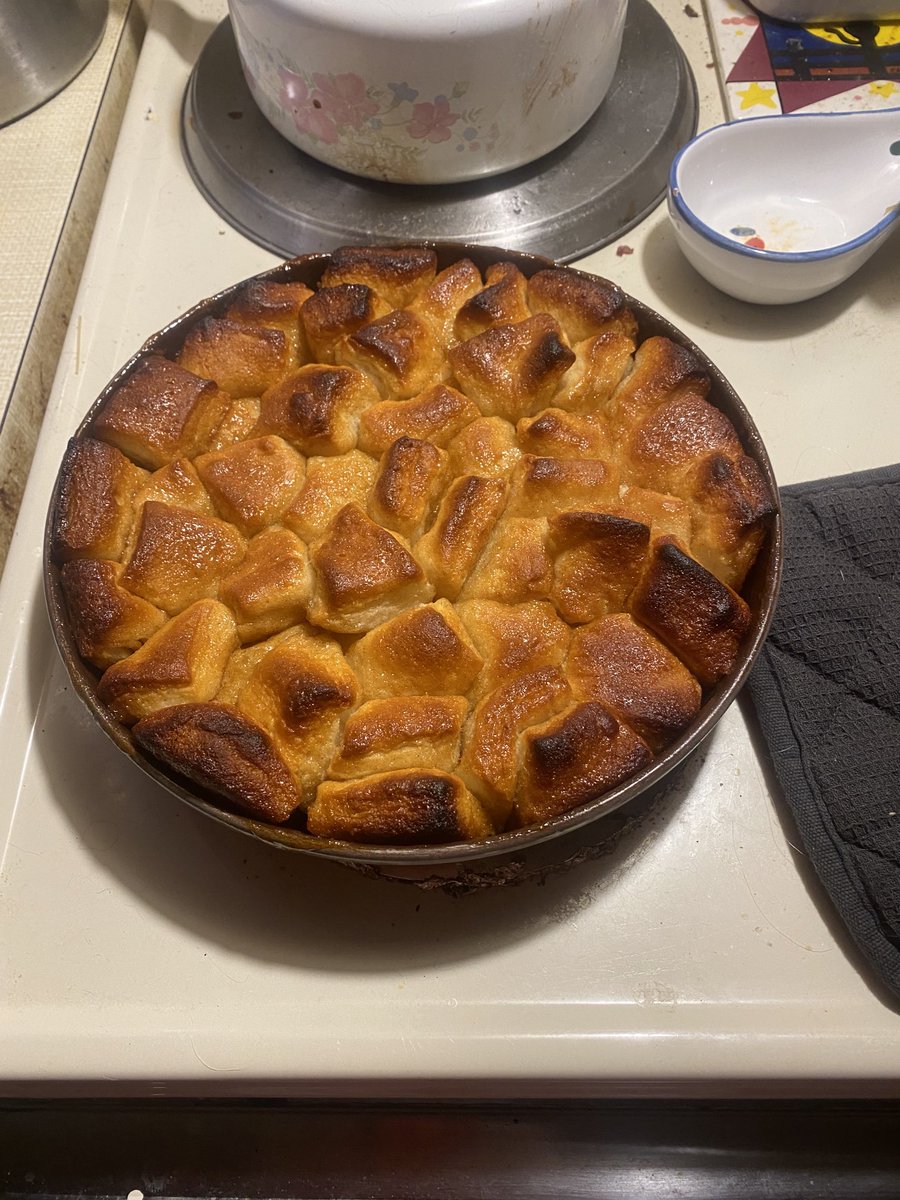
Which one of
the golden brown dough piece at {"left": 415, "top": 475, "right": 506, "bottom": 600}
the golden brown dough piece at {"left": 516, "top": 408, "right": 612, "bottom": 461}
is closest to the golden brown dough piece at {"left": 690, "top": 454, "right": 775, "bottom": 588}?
the golden brown dough piece at {"left": 516, "top": 408, "right": 612, "bottom": 461}

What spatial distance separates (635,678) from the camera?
838 mm

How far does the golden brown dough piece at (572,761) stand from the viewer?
79cm

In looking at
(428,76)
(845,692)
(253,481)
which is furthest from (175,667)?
(428,76)

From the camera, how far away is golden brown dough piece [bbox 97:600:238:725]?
839mm

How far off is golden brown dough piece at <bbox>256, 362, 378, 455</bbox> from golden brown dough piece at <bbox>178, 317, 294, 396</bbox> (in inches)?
1.6

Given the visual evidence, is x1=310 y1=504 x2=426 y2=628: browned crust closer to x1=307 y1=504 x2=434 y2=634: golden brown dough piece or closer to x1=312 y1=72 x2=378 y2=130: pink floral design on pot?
x1=307 y1=504 x2=434 y2=634: golden brown dough piece

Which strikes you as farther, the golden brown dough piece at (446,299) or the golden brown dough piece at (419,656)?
the golden brown dough piece at (446,299)

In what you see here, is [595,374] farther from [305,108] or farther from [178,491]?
[305,108]

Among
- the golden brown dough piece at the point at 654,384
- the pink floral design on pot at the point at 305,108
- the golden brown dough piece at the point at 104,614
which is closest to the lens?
the golden brown dough piece at the point at 104,614

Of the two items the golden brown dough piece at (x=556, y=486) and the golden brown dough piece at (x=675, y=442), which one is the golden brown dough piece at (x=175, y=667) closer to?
Result: the golden brown dough piece at (x=556, y=486)

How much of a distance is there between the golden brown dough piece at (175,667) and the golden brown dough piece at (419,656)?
0.47 ft

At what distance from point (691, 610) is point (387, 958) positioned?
51 centimetres

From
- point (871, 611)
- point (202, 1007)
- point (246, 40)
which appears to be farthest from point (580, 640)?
point (246, 40)

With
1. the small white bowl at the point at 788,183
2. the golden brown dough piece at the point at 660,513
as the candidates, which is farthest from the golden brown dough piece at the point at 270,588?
the small white bowl at the point at 788,183
